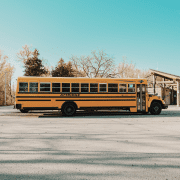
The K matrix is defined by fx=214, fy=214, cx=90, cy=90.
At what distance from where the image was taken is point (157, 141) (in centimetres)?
647

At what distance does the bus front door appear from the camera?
15477mm

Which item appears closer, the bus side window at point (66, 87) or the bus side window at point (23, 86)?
the bus side window at point (23, 86)

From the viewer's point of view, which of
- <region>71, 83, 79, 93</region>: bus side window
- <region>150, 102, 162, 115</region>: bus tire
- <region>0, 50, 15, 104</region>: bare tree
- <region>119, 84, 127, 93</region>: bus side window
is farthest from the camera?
<region>0, 50, 15, 104</region>: bare tree

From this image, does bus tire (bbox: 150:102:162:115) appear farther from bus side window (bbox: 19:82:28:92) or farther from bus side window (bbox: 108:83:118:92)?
bus side window (bbox: 19:82:28:92)

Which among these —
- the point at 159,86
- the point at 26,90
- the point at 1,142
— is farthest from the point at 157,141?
the point at 159,86

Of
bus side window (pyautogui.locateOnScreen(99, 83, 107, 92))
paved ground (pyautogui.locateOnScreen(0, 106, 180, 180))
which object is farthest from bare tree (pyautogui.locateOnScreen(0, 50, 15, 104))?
paved ground (pyautogui.locateOnScreen(0, 106, 180, 180))

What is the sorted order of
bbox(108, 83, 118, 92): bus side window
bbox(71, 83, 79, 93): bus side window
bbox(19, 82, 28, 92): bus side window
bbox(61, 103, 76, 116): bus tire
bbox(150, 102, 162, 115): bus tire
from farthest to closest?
bbox(150, 102, 162, 115): bus tire
bbox(108, 83, 118, 92): bus side window
bbox(71, 83, 79, 93): bus side window
bbox(61, 103, 76, 116): bus tire
bbox(19, 82, 28, 92): bus side window

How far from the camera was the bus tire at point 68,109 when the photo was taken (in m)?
14.6

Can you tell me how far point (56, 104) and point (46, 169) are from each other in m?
10.7

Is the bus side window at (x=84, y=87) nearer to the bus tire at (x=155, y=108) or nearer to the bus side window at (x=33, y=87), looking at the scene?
the bus side window at (x=33, y=87)

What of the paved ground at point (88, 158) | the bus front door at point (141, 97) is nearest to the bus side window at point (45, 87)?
the bus front door at point (141, 97)

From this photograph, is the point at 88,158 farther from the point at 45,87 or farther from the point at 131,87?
the point at 131,87

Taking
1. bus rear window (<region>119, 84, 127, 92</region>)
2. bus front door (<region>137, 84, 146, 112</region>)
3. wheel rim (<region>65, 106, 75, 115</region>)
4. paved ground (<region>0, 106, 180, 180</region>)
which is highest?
bus rear window (<region>119, 84, 127, 92</region>)

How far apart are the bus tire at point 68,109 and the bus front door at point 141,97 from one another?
15.4ft
